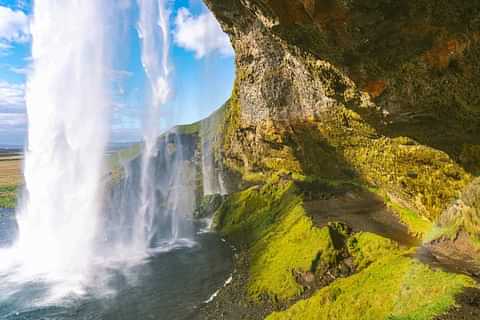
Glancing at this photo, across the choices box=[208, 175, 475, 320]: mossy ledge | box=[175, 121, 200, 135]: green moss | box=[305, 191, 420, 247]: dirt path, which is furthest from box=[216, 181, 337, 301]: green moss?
box=[175, 121, 200, 135]: green moss

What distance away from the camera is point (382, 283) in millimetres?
10789

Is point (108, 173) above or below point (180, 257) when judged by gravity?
above

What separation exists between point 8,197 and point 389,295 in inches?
3399

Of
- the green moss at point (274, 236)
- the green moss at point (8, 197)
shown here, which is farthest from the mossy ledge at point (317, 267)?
the green moss at point (8, 197)

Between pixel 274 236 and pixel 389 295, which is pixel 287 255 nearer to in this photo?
pixel 274 236

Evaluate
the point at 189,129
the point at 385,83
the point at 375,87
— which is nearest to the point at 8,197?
the point at 189,129

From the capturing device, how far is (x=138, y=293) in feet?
66.1

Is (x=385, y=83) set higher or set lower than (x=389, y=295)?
higher

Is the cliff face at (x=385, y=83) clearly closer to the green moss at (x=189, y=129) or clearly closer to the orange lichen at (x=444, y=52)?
the orange lichen at (x=444, y=52)

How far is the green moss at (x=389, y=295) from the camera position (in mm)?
8516

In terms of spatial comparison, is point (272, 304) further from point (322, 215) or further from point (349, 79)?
point (349, 79)

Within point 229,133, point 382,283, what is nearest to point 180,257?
point 382,283

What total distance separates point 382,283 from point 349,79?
7.79 m

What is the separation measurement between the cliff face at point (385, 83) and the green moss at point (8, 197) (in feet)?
210
